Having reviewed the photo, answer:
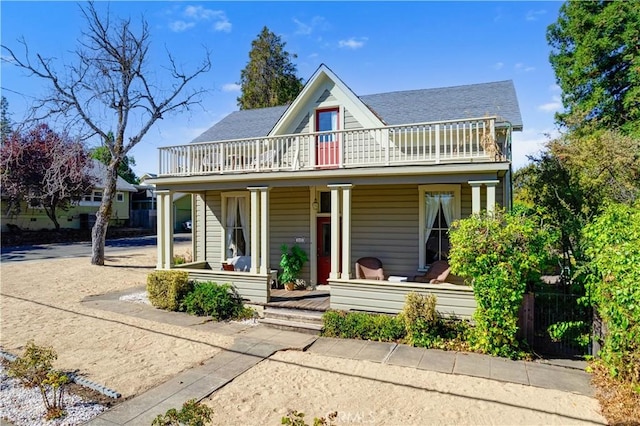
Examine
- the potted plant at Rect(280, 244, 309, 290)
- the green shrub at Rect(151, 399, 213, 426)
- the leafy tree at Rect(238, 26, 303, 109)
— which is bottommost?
the green shrub at Rect(151, 399, 213, 426)

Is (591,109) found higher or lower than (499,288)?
higher

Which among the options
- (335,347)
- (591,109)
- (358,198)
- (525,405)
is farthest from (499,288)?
(591,109)

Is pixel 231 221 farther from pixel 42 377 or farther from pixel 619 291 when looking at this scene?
pixel 619 291

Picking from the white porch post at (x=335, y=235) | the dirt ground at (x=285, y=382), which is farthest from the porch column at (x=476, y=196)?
the dirt ground at (x=285, y=382)

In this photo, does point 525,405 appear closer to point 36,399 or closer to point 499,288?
point 499,288

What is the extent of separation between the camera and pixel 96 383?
5.48 metres

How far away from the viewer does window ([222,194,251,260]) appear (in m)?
12.2

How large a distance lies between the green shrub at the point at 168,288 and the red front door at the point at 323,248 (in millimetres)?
3898

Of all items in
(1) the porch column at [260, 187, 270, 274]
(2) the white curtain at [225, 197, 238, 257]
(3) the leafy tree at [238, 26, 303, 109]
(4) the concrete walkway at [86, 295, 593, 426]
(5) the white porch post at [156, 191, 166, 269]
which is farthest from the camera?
(3) the leafy tree at [238, 26, 303, 109]

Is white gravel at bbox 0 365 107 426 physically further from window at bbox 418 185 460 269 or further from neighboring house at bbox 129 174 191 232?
neighboring house at bbox 129 174 191 232

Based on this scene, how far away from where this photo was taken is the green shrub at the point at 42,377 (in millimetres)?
4648

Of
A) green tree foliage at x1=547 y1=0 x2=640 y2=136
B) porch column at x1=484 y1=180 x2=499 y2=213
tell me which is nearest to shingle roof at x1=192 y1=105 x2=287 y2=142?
porch column at x1=484 y1=180 x2=499 y2=213

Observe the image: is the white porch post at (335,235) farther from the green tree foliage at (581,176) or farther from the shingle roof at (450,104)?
the green tree foliage at (581,176)

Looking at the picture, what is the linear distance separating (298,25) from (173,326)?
10.3 metres
